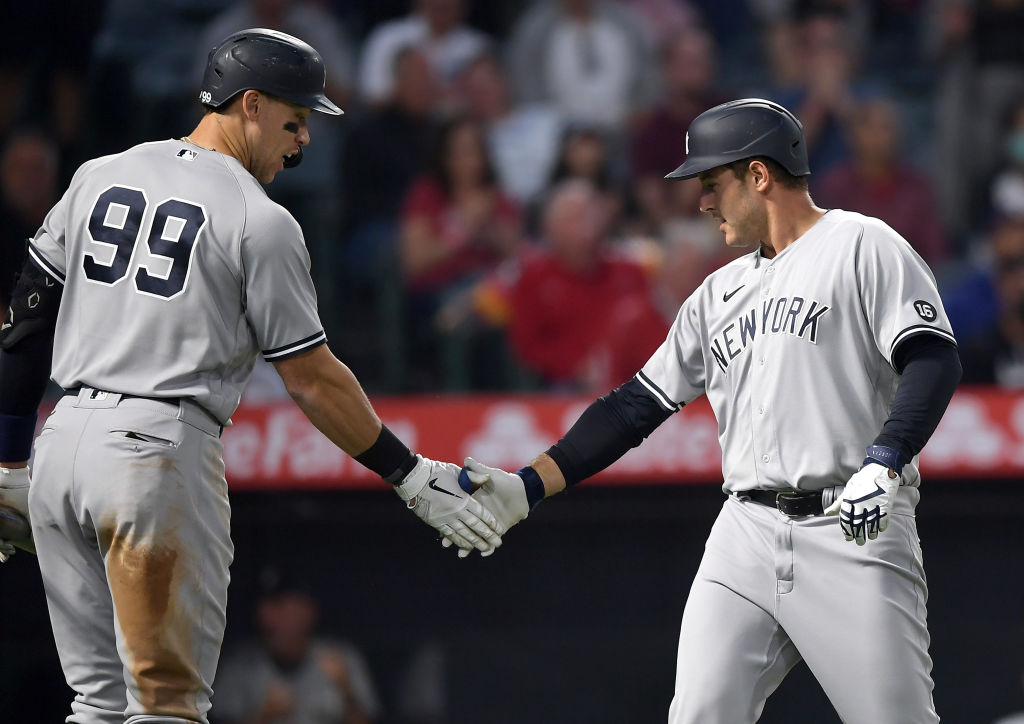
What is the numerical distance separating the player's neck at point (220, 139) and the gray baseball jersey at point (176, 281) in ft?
0.37

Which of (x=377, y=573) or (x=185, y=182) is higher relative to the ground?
(x=185, y=182)

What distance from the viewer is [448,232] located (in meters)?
7.55

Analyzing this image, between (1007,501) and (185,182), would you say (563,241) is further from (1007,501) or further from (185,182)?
(185,182)

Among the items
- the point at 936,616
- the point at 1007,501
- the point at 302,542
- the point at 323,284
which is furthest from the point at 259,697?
the point at 1007,501

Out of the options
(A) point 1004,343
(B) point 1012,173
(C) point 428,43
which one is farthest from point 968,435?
(C) point 428,43

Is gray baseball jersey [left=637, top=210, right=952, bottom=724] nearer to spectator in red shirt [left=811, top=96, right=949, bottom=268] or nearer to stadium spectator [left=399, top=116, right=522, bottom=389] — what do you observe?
stadium spectator [left=399, top=116, right=522, bottom=389]

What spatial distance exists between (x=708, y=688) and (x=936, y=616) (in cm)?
383

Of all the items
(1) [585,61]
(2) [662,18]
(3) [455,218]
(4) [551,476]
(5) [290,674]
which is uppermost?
(2) [662,18]

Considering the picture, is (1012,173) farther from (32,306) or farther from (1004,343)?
(32,306)

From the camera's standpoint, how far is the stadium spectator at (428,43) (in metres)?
8.36

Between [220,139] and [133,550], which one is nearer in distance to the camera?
[133,550]

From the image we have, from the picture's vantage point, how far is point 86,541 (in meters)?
3.13

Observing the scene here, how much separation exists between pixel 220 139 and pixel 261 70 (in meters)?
0.19

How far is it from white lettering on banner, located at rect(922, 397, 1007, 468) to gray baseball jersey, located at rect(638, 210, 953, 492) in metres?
2.96
